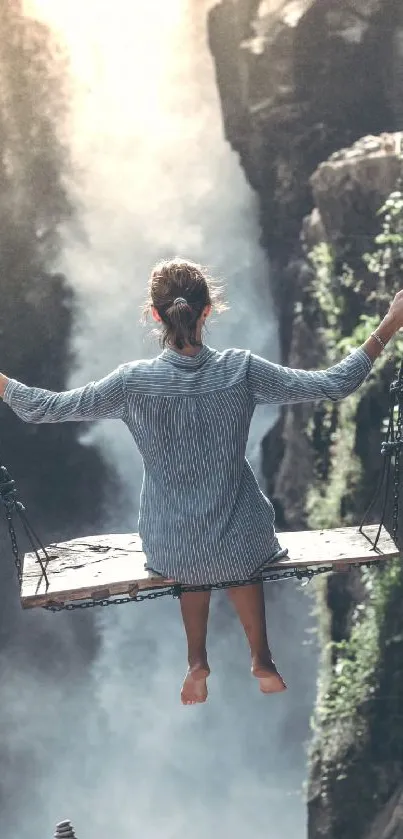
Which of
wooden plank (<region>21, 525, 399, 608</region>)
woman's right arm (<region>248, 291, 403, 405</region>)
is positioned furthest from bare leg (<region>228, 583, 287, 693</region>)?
woman's right arm (<region>248, 291, 403, 405</region>)

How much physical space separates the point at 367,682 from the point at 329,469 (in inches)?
47.7

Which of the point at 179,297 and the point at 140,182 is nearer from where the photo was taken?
the point at 179,297

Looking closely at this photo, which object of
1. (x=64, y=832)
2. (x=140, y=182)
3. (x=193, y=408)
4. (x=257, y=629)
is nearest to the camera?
(x=193, y=408)

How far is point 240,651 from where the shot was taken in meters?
6.98

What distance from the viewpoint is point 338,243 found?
268 inches

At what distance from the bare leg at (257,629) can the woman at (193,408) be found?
0.14 m

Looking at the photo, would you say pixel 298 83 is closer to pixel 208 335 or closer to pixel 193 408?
pixel 208 335

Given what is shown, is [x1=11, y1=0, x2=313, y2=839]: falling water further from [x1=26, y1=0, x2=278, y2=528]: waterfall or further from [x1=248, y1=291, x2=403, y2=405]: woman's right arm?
[x1=248, y1=291, x2=403, y2=405]: woman's right arm

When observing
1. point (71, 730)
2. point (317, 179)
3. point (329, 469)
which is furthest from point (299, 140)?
point (71, 730)

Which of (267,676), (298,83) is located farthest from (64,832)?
(298,83)

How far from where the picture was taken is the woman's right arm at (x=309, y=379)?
120 inches

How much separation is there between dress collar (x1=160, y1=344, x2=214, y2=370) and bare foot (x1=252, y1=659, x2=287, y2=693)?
0.84 metres

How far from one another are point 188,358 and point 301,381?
0.29 meters

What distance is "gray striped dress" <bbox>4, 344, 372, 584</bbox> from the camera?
3059 millimetres
